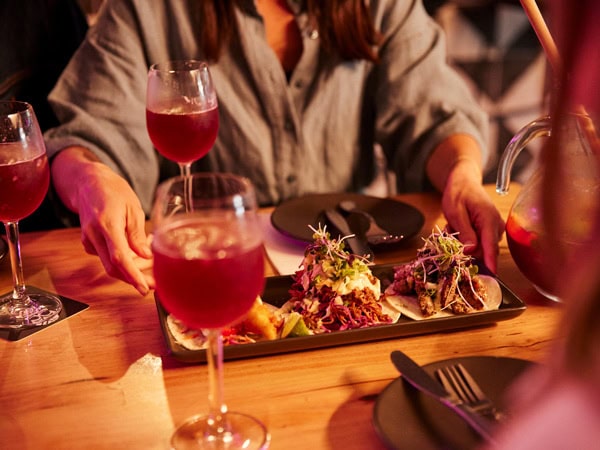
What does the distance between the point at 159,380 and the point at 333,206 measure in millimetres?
764

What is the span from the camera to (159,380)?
0.96 meters

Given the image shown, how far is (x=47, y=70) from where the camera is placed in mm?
2324

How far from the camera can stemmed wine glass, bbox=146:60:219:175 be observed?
1.41m

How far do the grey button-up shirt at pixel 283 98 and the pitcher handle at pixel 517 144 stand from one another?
767mm

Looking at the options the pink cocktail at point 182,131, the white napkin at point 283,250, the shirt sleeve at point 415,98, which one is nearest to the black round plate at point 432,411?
the white napkin at point 283,250

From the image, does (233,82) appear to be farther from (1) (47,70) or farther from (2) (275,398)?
(2) (275,398)

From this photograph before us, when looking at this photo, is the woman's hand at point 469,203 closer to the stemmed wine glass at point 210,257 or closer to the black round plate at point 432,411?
the black round plate at point 432,411

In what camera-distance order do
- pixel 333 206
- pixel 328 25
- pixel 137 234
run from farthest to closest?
pixel 328 25, pixel 333 206, pixel 137 234

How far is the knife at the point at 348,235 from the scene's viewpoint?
129cm

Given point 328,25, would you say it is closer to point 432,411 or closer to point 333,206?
point 333,206

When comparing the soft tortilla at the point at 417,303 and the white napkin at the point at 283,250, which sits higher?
the soft tortilla at the point at 417,303

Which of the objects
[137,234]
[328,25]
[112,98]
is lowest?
[137,234]

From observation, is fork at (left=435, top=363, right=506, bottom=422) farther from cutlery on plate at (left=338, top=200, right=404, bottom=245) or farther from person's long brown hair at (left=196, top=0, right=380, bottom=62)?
person's long brown hair at (left=196, top=0, right=380, bottom=62)

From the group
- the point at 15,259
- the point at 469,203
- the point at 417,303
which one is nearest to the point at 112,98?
the point at 15,259
